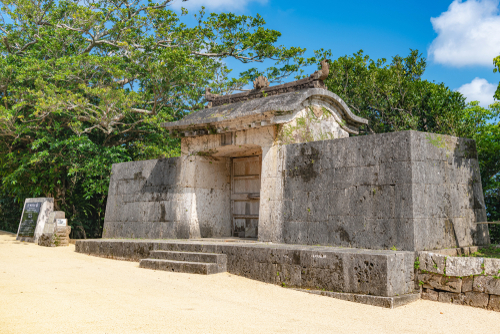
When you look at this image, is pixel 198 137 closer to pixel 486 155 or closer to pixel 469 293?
pixel 469 293

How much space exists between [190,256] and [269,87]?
167 inches

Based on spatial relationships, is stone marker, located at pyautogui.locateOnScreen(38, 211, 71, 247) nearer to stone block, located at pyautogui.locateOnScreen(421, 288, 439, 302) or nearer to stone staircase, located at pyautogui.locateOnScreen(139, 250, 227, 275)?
stone staircase, located at pyautogui.locateOnScreen(139, 250, 227, 275)

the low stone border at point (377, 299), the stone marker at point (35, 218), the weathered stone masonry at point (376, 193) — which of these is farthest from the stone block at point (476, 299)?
the stone marker at point (35, 218)

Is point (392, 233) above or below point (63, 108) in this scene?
below

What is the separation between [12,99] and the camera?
527 inches

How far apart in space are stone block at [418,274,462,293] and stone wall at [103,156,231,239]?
5.18 m

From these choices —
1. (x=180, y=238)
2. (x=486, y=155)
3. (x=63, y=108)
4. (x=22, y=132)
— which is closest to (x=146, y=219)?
(x=180, y=238)

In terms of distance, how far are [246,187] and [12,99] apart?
8.67 metres

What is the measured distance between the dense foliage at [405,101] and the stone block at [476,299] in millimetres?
6679

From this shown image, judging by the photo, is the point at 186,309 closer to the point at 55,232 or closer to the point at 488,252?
the point at 488,252

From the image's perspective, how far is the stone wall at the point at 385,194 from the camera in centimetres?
635

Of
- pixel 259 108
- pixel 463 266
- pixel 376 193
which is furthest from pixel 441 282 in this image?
pixel 259 108

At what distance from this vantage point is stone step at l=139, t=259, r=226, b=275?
278 inches

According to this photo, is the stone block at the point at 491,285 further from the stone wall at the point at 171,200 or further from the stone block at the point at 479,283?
the stone wall at the point at 171,200
